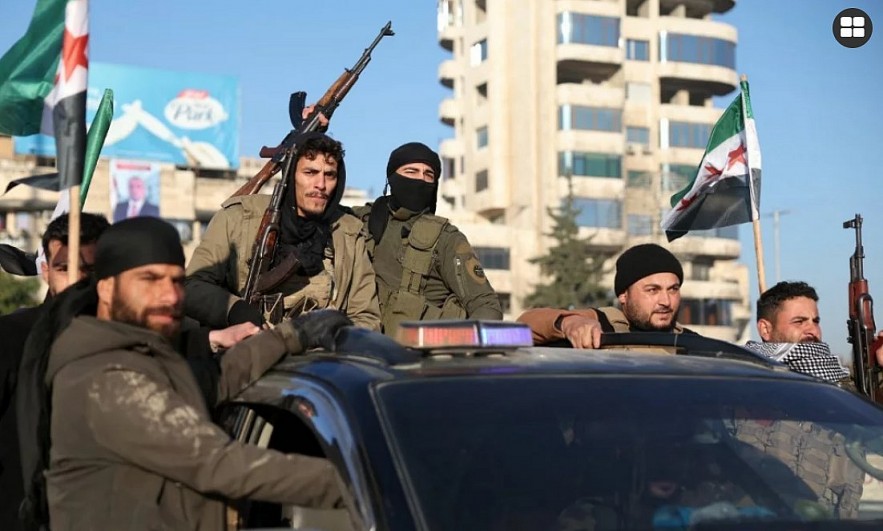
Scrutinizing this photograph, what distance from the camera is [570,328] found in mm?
4910

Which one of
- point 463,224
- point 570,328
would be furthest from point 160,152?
point 570,328

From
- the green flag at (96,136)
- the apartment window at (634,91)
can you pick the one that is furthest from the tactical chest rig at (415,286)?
the apartment window at (634,91)

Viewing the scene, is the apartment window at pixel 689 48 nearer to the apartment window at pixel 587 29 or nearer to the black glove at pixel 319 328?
the apartment window at pixel 587 29

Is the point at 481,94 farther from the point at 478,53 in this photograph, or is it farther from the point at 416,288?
the point at 416,288

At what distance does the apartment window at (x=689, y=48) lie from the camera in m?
74.4

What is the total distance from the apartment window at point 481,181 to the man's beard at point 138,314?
70.3 meters

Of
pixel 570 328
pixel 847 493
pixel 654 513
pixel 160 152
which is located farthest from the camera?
pixel 160 152

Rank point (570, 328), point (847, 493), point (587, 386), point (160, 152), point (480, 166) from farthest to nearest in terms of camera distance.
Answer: point (480, 166) → point (160, 152) → point (570, 328) → point (847, 493) → point (587, 386)

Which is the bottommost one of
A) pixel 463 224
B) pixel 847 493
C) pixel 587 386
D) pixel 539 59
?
pixel 847 493

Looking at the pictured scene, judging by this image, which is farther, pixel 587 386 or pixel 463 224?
pixel 463 224

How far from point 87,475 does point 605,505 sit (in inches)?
46.1

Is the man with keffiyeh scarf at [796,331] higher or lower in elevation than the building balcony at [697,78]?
lower

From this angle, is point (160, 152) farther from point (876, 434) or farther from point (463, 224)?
point (876, 434)

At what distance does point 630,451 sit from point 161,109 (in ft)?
216
